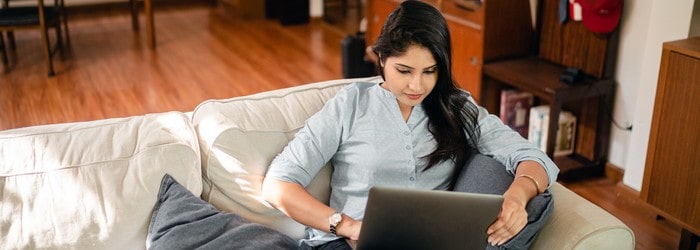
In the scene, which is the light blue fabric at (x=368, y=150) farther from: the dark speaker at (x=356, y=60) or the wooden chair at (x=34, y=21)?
the wooden chair at (x=34, y=21)

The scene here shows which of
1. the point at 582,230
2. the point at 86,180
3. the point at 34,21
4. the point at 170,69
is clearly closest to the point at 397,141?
the point at 582,230

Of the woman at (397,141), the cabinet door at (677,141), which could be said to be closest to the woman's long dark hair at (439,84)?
the woman at (397,141)

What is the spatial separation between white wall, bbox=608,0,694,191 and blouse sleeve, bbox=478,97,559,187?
3.93 ft

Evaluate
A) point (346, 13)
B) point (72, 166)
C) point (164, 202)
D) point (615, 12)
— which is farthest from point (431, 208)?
point (346, 13)

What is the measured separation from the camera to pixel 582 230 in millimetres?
1517

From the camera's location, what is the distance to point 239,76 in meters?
4.59

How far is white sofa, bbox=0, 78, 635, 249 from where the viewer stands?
1.55 metres

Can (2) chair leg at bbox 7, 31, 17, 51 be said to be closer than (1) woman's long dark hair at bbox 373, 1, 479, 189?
No

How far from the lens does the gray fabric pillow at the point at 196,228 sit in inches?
61.1

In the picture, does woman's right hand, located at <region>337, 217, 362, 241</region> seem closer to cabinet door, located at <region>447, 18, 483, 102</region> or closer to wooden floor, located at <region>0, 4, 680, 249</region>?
wooden floor, located at <region>0, 4, 680, 249</region>

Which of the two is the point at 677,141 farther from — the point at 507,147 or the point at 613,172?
the point at 507,147

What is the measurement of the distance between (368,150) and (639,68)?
166 cm

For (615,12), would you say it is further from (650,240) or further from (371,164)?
(371,164)

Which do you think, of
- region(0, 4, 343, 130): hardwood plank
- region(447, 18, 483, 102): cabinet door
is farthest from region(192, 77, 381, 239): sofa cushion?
region(0, 4, 343, 130): hardwood plank
